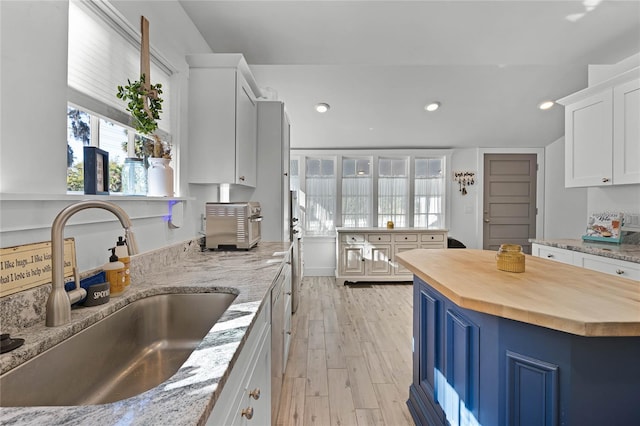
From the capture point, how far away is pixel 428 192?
5270 mm

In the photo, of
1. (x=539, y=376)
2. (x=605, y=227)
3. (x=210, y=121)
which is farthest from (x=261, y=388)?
(x=605, y=227)

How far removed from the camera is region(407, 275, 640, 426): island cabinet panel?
39.4 inches

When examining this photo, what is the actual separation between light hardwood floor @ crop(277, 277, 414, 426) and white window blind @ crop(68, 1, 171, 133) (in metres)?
1.94

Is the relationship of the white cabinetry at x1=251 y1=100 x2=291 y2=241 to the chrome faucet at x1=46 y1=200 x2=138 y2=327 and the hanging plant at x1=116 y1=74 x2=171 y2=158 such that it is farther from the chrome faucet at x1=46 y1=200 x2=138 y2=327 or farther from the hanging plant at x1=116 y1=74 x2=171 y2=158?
the chrome faucet at x1=46 y1=200 x2=138 y2=327

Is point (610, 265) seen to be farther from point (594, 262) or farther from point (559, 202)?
point (559, 202)

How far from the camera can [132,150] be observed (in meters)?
1.65

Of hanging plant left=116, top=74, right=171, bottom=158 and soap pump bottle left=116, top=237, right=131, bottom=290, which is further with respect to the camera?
hanging plant left=116, top=74, right=171, bottom=158

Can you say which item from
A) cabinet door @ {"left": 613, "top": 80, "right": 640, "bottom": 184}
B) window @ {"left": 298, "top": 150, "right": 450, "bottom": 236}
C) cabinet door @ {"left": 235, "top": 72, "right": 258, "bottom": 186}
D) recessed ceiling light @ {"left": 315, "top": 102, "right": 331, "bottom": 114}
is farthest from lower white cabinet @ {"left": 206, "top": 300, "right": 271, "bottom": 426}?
window @ {"left": 298, "top": 150, "right": 450, "bottom": 236}

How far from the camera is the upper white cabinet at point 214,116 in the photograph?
215 cm

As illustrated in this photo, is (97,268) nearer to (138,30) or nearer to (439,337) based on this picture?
(138,30)

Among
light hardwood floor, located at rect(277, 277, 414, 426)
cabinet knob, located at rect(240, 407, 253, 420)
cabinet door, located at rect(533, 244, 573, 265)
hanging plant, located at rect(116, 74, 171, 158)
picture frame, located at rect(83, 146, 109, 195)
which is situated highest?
hanging plant, located at rect(116, 74, 171, 158)

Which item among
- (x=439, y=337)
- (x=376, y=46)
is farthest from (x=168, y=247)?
(x=376, y=46)

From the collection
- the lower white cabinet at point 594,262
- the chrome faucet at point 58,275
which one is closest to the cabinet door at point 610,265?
the lower white cabinet at point 594,262

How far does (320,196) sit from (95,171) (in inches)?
163
